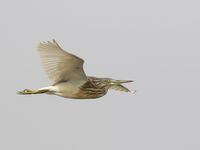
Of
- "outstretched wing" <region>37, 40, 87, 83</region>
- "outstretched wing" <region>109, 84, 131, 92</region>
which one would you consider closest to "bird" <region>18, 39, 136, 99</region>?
"outstretched wing" <region>37, 40, 87, 83</region>

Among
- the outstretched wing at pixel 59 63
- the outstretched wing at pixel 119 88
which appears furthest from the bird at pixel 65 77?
the outstretched wing at pixel 119 88

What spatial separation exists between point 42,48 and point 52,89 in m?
0.93

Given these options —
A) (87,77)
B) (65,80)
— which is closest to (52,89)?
(65,80)

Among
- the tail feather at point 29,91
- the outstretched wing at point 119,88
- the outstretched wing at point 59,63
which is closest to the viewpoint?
the outstretched wing at point 59,63

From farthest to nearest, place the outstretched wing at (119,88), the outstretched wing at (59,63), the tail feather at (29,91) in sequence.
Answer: the outstretched wing at (119,88) < the tail feather at (29,91) < the outstretched wing at (59,63)

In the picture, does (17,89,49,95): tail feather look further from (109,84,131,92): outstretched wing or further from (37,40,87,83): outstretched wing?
(109,84,131,92): outstretched wing

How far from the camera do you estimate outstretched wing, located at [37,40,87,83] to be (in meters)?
6.67

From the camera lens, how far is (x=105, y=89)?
313 inches

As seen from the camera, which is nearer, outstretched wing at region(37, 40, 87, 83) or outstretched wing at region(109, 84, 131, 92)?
outstretched wing at region(37, 40, 87, 83)

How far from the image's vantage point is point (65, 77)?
23.7 ft

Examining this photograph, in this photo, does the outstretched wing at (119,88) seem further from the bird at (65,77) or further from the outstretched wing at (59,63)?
the outstretched wing at (59,63)

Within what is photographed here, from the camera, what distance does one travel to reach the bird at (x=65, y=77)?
6.73m

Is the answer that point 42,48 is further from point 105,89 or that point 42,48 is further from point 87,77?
point 105,89

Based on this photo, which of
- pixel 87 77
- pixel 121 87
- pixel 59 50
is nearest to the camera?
pixel 59 50
